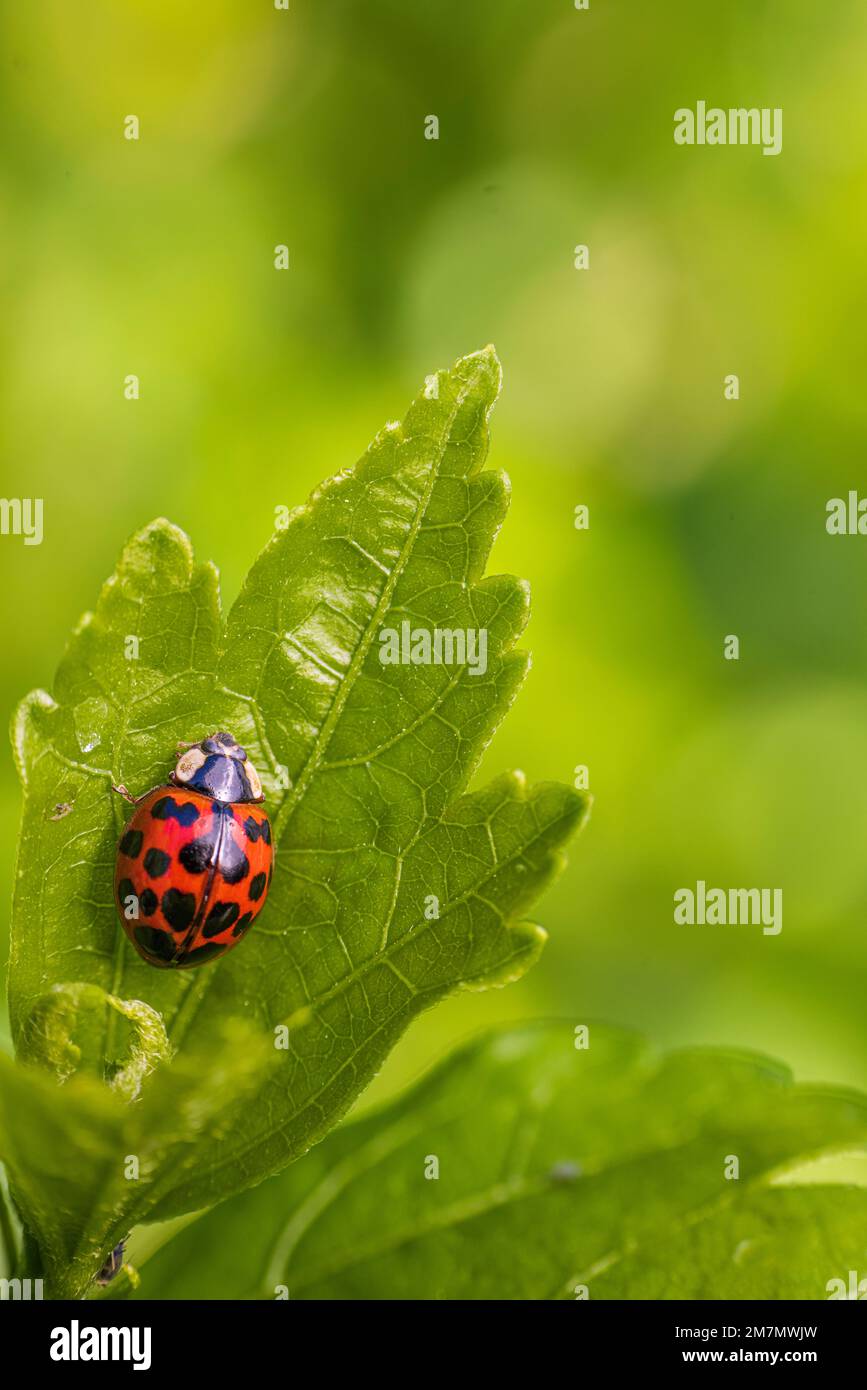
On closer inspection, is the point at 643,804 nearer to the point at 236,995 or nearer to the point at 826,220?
the point at 826,220

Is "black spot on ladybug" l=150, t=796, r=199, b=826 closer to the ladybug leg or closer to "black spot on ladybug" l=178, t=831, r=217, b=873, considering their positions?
"black spot on ladybug" l=178, t=831, r=217, b=873

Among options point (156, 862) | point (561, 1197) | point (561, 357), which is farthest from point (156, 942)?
point (561, 357)

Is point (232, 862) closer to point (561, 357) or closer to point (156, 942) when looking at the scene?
point (156, 942)

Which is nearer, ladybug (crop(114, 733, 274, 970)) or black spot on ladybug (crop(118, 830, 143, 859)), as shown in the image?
ladybug (crop(114, 733, 274, 970))

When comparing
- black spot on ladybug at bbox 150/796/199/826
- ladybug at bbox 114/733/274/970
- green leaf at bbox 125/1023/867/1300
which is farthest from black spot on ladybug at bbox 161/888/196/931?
green leaf at bbox 125/1023/867/1300

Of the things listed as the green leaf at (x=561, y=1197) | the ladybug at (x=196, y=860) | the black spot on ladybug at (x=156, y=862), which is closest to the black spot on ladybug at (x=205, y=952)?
the ladybug at (x=196, y=860)

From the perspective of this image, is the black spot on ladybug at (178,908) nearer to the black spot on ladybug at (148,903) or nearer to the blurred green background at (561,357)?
the black spot on ladybug at (148,903)

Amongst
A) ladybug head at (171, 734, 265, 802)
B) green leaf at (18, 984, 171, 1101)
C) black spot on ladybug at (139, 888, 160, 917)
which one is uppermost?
ladybug head at (171, 734, 265, 802)
